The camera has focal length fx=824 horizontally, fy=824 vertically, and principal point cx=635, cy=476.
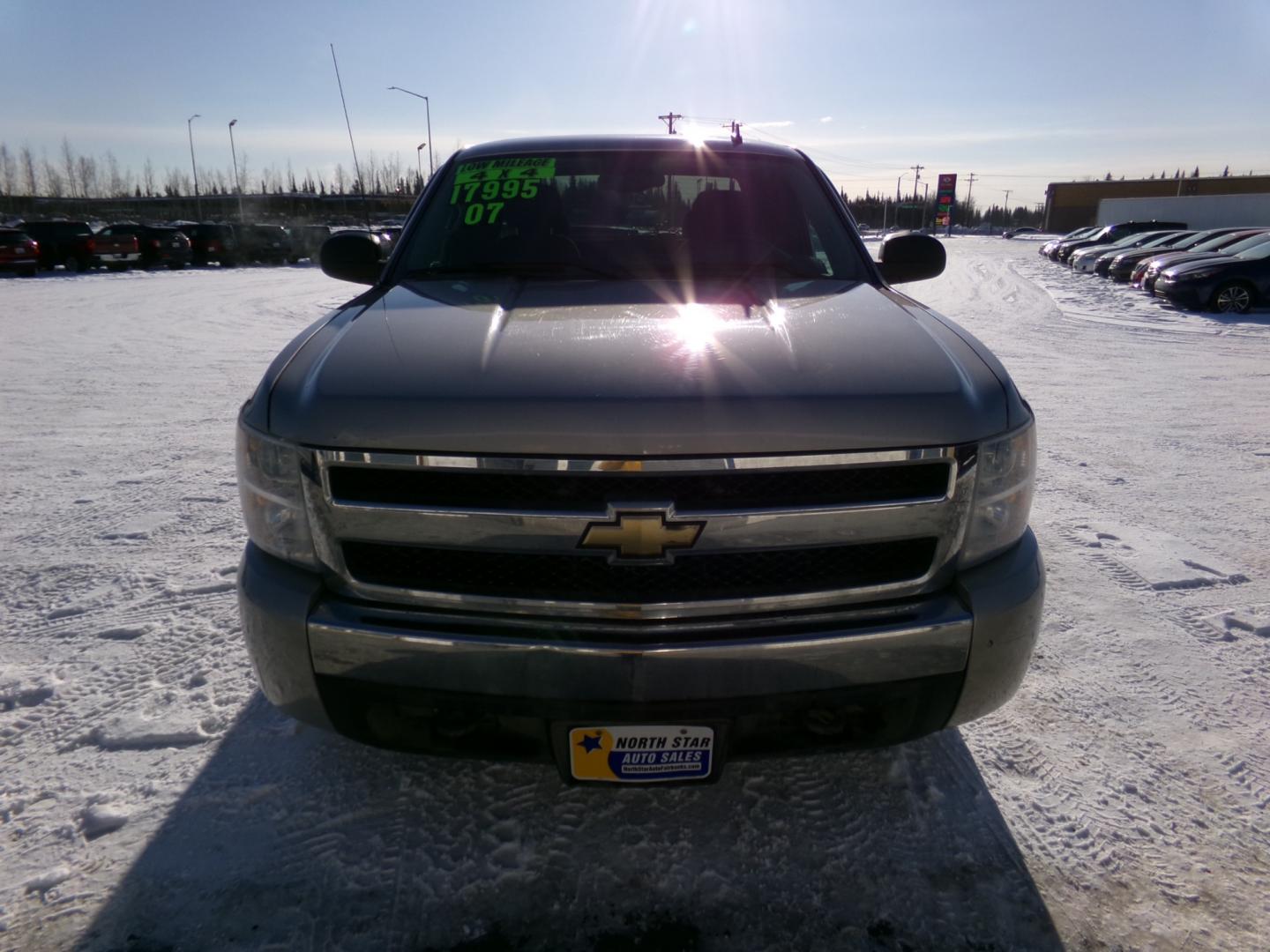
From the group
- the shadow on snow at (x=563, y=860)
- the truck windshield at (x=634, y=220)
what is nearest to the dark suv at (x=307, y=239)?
the truck windshield at (x=634, y=220)

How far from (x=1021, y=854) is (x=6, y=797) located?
2.77 meters

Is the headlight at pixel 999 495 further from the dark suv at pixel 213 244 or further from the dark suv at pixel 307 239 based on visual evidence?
the dark suv at pixel 307 239

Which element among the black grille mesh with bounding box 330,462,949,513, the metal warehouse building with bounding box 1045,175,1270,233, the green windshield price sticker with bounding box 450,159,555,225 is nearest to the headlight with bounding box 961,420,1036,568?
the black grille mesh with bounding box 330,462,949,513

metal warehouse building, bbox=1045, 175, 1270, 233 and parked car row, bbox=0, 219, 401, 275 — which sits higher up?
metal warehouse building, bbox=1045, 175, 1270, 233

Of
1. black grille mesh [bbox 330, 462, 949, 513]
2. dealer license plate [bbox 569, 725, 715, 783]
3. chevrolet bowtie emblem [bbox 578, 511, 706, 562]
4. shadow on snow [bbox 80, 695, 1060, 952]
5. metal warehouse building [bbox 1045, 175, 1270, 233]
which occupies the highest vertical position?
metal warehouse building [bbox 1045, 175, 1270, 233]

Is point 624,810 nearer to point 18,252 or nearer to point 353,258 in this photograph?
point 353,258

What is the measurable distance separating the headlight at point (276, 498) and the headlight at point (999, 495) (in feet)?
5.08

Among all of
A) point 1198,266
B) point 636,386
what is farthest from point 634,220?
point 1198,266

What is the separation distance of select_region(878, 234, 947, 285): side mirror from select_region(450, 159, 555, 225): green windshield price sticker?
1368 mm

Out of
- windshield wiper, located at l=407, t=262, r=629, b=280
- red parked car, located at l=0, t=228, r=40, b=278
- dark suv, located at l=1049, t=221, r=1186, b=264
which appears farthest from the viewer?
dark suv, located at l=1049, t=221, r=1186, b=264

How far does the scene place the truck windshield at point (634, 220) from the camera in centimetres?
288

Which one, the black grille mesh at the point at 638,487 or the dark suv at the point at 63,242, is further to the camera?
the dark suv at the point at 63,242

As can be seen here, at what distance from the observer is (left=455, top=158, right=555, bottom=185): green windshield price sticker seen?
10.6 feet

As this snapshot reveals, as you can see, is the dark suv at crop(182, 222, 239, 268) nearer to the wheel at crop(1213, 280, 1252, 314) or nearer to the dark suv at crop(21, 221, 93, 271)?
the dark suv at crop(21, 221, 93, 271)
